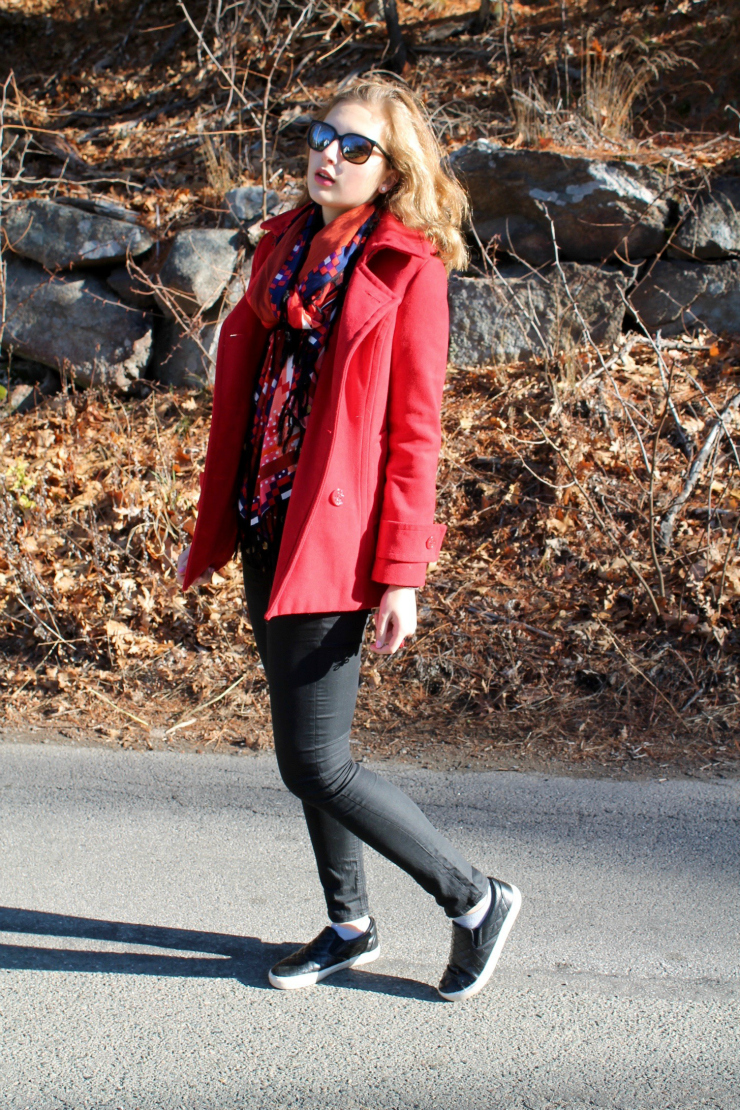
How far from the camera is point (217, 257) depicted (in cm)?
657

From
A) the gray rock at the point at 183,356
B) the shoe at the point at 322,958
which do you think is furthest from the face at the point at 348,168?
the gray rock at the point at 183,356

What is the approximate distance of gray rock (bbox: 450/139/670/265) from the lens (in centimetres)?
625

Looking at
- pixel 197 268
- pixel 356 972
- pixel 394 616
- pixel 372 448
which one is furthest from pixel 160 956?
pixel 197 268

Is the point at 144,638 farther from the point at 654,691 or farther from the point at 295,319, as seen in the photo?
the point at 295,319

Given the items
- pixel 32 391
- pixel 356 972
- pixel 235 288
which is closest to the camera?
pixel 356 972

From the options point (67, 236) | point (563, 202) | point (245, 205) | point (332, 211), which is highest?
point (245, 205)

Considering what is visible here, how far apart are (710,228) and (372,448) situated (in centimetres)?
523

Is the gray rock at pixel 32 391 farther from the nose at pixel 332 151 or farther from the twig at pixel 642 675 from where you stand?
the nose at pixel 332 151

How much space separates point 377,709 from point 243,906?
4.59 feet

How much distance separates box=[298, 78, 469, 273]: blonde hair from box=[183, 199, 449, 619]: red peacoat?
0.09 metres

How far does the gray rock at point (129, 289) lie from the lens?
6660mm

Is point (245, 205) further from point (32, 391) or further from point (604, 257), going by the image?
point (604, 257)

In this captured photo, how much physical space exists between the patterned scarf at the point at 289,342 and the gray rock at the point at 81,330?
180 inches

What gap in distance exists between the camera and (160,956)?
2516mm
